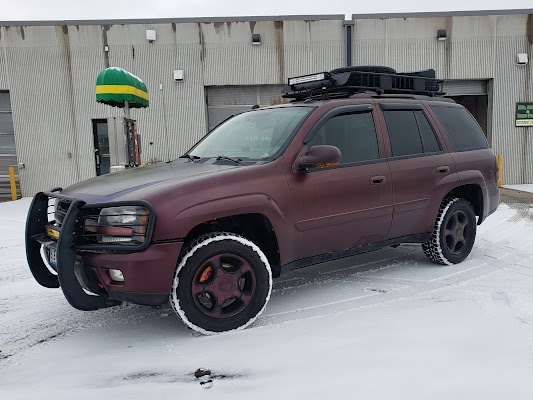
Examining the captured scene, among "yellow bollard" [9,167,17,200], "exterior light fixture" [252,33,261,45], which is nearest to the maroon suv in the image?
"exterior light fixture" [252,33,261,45]

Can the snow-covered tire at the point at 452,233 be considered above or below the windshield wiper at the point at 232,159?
below

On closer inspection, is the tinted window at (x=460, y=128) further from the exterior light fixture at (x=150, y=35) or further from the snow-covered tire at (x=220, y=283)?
the exterior light fixture at (x=150, y=35)

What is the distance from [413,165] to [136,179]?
2.59 metres

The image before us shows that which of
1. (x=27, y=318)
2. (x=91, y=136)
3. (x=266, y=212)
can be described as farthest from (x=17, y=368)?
(x=91, y=136)

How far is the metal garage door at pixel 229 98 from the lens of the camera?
1409 cm

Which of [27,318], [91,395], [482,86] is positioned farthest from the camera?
[482,86]

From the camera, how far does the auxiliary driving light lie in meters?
2.80

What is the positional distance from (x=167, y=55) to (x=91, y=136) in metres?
3.56

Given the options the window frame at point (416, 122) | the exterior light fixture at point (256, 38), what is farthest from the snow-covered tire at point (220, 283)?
the exterior light fixture at point (256, 38)

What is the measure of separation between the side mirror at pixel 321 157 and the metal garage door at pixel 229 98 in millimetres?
11083

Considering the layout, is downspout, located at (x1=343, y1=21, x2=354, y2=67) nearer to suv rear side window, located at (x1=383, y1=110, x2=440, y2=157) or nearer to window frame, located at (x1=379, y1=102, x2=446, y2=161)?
window frame, located at (x1=379, y1=102, x2=446, y2=161)

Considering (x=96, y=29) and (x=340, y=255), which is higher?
(x=96, y=29)

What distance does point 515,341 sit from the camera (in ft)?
9.28

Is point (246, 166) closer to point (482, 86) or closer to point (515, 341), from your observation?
point (515, 341)
